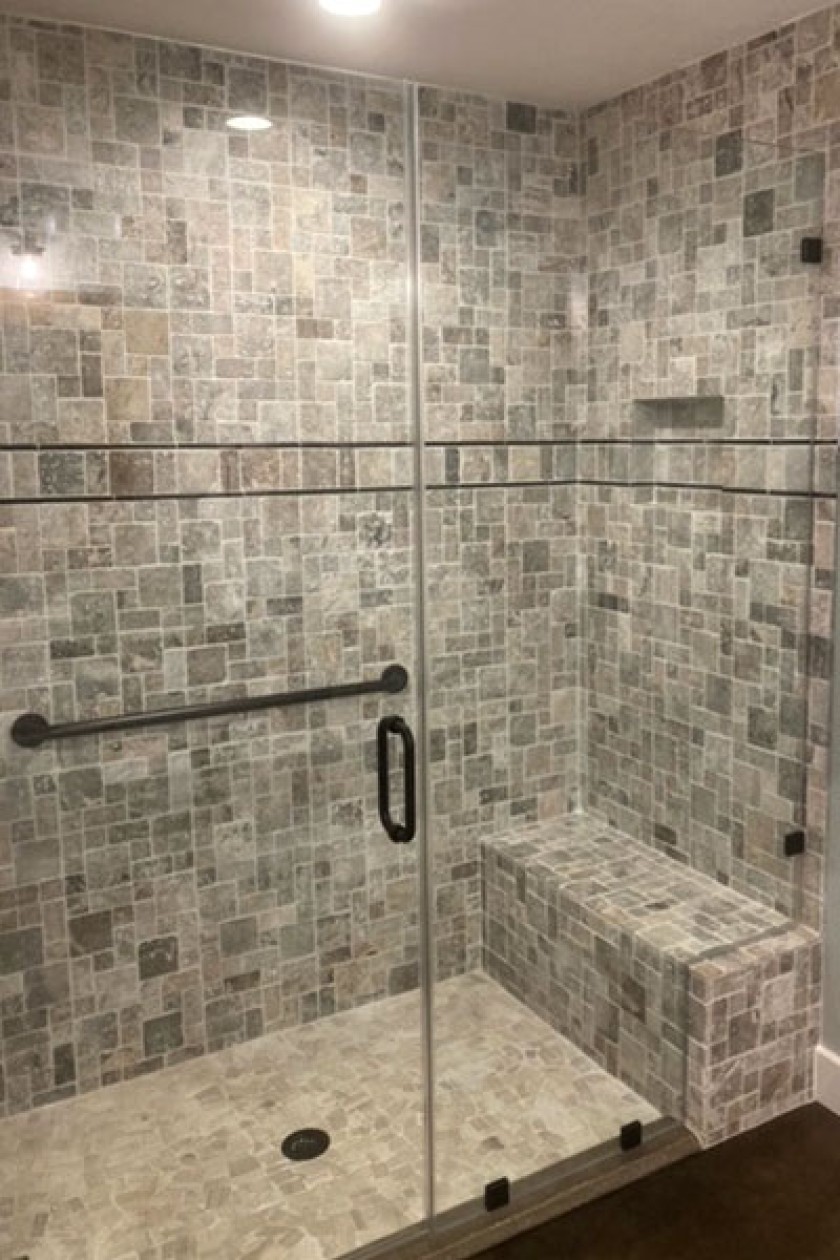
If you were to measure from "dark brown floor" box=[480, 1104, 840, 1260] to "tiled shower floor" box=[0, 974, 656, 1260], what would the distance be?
152 mm

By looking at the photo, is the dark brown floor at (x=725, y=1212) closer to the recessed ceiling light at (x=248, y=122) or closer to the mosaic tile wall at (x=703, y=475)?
the mosaic tile wall at (x=703, y=475)

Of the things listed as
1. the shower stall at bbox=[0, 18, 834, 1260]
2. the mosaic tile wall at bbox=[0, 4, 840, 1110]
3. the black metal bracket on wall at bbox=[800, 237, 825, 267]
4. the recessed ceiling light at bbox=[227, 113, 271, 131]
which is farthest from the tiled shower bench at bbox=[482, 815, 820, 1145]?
the recessed ceiling light at bbox=[227, 113, 271, 131]

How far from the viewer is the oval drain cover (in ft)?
7.34

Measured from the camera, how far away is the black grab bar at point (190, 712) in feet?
7.50

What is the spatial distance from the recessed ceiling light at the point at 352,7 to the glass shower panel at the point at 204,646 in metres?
0.36

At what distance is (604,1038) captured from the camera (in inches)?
99.3

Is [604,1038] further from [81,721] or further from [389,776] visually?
[81,721]

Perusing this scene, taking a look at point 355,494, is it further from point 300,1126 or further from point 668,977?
point 300,1126

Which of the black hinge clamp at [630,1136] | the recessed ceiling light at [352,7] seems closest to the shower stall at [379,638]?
the black hinge clamp at [630,1136]

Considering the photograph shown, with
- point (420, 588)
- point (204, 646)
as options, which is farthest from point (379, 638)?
point (204, 646)

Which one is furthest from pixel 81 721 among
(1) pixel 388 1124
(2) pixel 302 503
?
(1) pixel 388 1124

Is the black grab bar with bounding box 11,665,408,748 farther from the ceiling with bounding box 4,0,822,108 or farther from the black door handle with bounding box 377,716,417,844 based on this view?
the ceiling with bounding box 4,0,822,108

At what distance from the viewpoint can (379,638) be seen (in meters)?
2.65

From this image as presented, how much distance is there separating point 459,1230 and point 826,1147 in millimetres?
849
